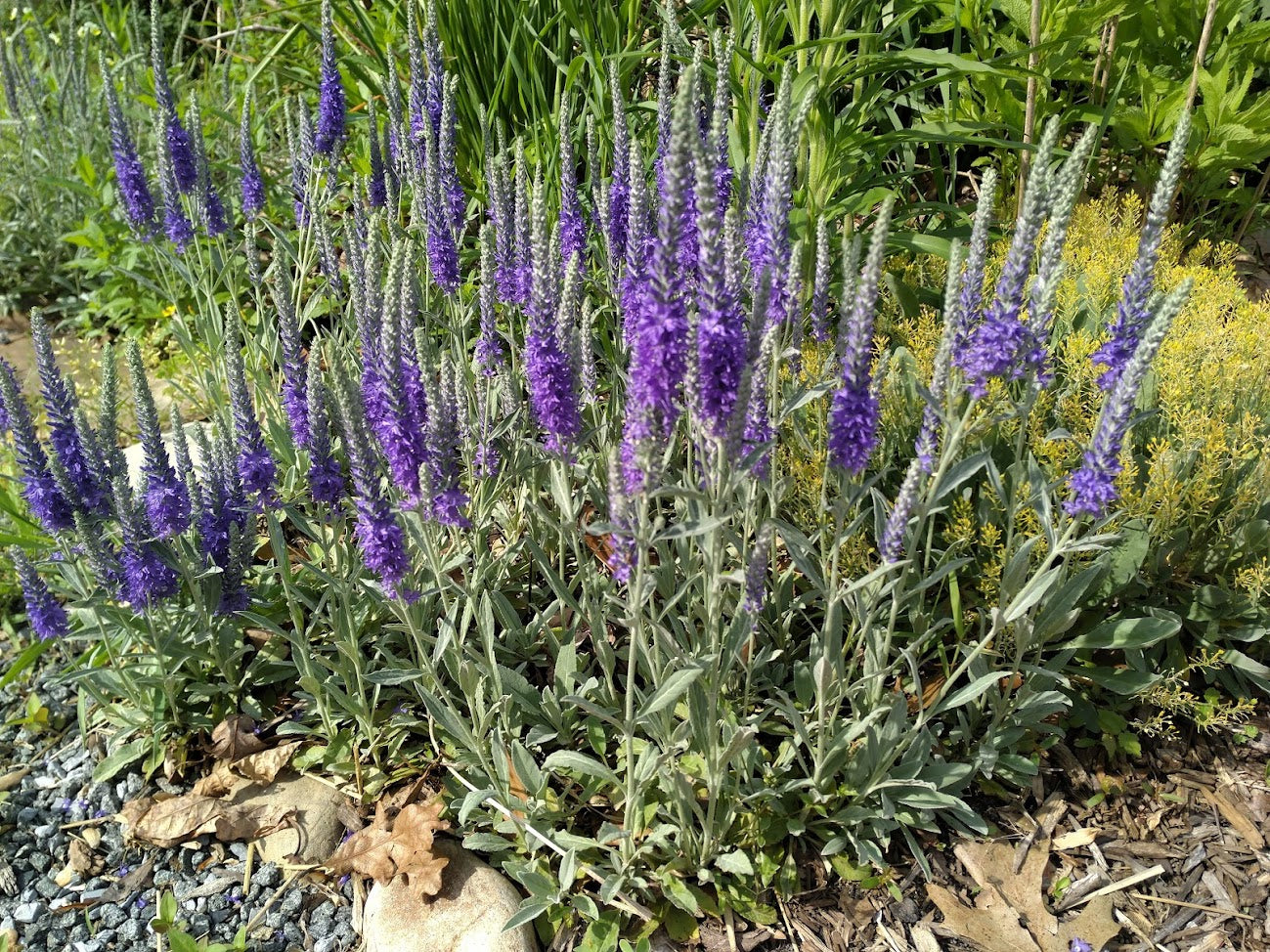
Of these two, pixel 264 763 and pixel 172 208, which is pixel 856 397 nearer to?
pixel 264 763

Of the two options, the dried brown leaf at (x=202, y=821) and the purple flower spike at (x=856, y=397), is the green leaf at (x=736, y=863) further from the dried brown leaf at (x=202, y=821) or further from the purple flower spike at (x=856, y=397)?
the dried brown leaf at (x=202, y=821)

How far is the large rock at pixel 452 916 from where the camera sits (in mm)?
2643

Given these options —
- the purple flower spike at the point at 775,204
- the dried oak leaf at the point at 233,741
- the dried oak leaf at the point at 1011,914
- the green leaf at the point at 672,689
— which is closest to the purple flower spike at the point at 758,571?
the green leaf at the point at 672,689

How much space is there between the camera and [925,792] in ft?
8.70

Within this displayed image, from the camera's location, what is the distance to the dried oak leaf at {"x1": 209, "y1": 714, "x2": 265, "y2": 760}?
3.14 meters

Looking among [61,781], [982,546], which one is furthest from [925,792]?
[61,781]

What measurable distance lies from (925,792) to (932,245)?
7.31ft

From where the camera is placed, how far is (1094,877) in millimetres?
2830

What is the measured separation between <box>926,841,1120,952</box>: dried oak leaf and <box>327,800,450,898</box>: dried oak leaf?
56.7 inches

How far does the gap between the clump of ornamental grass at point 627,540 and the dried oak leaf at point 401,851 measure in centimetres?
15

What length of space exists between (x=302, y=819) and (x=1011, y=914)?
84.1 inches

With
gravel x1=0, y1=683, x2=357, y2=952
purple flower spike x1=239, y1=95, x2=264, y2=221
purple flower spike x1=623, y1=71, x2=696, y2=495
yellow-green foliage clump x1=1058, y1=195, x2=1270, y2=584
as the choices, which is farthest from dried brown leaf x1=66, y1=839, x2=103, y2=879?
yellow-green foliage clump x1=1058, y1=195, x2=1270, y2=584

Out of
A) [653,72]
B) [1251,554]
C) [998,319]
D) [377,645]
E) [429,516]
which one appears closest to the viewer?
[998,319]

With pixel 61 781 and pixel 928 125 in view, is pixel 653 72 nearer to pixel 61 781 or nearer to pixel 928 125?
pixel 928 125
